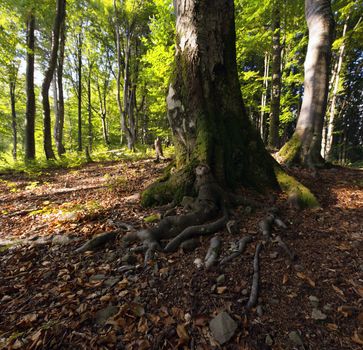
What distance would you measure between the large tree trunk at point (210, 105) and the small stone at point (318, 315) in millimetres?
2449

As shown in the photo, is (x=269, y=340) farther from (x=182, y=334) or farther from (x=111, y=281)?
(x=111, y=281)

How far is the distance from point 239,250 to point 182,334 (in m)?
1.29

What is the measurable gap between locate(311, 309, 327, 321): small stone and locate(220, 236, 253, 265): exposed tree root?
0.96 meters

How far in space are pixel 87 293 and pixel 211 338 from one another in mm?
1401

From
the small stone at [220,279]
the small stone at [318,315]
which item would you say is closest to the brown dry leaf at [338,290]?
the small stone at [318,315]

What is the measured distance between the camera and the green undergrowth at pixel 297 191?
4.14 metres

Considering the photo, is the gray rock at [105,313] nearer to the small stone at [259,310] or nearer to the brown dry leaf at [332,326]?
the small stone at [259,310]

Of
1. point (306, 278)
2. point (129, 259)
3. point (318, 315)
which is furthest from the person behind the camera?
point (129, 259)

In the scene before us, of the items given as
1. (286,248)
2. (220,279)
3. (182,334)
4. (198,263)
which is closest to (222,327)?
(182,334)

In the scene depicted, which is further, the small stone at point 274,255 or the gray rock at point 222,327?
the small stone at point 274,255

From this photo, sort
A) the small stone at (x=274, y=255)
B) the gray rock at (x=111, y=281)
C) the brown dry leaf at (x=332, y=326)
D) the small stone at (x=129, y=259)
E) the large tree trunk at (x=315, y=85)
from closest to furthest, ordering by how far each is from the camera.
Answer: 1. the brown dry leaf at (x=332, y=326)
2. the gray rock at (x=111, y=281)
3. the small stone at (x=274, y=255)
4. the small stone at (x=129, y=259)
5. the large tree trunk at (x=315, y=85)

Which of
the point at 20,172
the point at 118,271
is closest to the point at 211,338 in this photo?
the point at 118,271

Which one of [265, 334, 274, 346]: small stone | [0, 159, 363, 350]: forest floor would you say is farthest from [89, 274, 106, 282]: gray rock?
[265, 334, 274, 346]: small stone

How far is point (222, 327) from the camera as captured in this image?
1.88m
